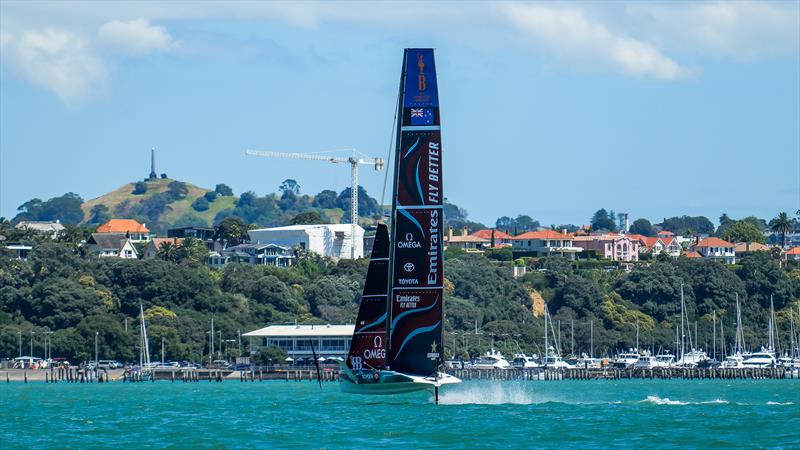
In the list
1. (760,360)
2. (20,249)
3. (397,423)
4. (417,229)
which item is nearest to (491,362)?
(760,360)

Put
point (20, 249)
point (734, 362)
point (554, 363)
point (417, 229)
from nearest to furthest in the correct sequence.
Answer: point (417, 229) < point (554, 363) < point (734, 362) < point (20, 249)

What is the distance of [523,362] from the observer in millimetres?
148500

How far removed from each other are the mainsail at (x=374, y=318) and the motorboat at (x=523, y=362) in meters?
75.0

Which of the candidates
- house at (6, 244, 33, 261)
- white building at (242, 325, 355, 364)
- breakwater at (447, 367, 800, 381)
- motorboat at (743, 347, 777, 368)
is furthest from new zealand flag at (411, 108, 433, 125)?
house at (6, 244, 33, 261)

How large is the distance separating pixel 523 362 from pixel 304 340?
66.6 feet

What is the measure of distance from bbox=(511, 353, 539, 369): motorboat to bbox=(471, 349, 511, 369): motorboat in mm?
1123

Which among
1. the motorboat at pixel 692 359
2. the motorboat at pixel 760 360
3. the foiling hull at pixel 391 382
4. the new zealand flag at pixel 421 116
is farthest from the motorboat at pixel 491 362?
the new zealand flag at pixel 421 116

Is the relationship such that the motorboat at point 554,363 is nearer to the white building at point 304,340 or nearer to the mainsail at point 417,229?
the white building at point 304,340

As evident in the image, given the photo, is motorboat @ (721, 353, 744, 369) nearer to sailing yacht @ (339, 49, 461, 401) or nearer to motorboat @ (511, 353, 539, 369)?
motorboat @ (511, 353, 539, 369)

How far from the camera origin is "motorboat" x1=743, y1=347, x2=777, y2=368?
480ft

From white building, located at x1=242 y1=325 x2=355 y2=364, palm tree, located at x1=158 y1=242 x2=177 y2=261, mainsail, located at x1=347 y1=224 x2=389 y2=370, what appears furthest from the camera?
palm tree, located at x1=158 y1=242 x2=177 y2=261

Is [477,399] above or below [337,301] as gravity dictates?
A: below

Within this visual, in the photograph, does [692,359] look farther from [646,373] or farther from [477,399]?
[477,399]

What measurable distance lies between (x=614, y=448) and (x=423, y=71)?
18318 mm
